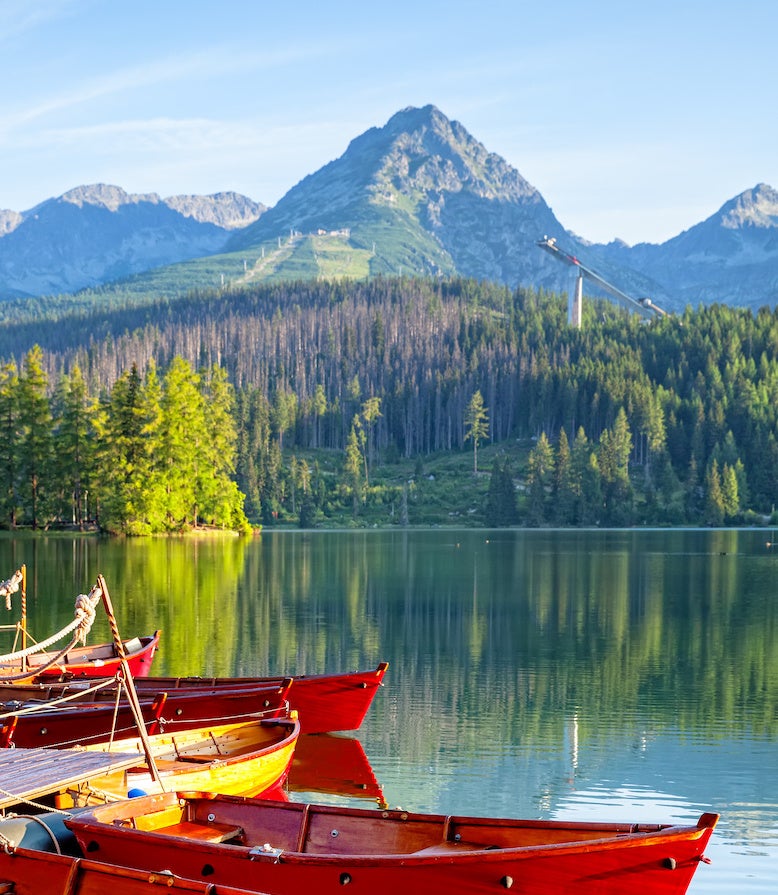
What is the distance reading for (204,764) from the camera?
19.1 meters

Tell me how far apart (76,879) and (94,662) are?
1893cm

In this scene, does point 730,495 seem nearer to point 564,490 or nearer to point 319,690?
point 564,490

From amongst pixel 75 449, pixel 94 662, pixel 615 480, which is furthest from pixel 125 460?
pixel 615 480

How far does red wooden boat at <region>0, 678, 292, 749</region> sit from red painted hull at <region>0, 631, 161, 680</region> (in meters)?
4.12

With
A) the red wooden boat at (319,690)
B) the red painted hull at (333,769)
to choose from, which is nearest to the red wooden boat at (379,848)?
the red painted hull at (333,769)

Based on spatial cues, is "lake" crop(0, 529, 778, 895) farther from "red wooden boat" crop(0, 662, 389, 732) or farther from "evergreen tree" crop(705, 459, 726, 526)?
"evergreen tree" crop(705, 459, 726, 526)

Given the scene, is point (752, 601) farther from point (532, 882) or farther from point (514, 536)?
point (514, 536)

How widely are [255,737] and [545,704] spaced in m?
12.9

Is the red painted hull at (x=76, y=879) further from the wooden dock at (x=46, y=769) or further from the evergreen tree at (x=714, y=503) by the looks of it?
the evergreen tree at (x=714, y=503)

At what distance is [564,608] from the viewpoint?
182 feet

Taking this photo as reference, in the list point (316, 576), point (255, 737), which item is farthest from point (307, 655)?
point (316, 576)

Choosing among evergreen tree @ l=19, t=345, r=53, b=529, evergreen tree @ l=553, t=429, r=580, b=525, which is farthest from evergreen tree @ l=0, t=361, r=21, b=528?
evergreen tree @ l=553, t=429, r=580, b=525

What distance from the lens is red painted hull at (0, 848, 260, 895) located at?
1307 centimetres

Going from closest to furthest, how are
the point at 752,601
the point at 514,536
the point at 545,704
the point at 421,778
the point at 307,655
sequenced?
the point at 421,778 < the point at 545,704 < the point at 307,655 < the point at 752,601 < the point at 514,536
